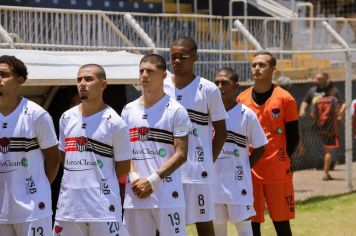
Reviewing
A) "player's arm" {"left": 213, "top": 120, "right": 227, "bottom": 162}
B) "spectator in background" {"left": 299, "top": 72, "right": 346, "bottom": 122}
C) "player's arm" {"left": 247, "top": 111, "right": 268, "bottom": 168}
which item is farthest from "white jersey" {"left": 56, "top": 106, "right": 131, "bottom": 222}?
"spectator in background" {"left": 299, "top": 72, "right": 346, "bottom": 122}

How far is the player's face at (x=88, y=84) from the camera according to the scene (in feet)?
21.6

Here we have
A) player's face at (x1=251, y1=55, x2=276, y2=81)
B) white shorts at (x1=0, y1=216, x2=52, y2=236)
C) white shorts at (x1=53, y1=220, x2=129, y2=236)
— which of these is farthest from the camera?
player's face at (x1=251, y1=55, x2=276, y2=81)

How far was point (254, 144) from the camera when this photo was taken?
339 inches

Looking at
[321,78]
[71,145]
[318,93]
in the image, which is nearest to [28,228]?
[71,145]

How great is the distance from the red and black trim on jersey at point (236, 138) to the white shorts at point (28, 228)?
8.70ft

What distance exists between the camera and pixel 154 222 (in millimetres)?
6996

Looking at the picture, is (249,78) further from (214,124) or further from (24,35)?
(214,124)

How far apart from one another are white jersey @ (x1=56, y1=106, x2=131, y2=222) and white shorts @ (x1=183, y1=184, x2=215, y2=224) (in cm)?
113

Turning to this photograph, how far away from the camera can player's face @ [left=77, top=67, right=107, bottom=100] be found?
21.6 feet

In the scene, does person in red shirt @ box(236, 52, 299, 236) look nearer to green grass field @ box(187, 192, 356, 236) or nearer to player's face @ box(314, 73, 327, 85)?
green grass field @ box(187, 192, 356, 236)

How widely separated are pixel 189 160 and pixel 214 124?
48 centimetres

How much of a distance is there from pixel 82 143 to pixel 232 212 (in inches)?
94.1

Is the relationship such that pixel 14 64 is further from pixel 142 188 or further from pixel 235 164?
pixel 235 164

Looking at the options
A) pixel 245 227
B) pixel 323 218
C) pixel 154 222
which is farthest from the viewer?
pixel 323 218
